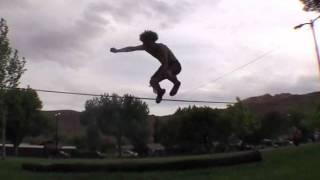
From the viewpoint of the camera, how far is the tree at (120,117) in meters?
66.0

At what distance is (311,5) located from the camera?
22062mm

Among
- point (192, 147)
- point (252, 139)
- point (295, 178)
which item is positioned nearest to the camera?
point (295, 178)

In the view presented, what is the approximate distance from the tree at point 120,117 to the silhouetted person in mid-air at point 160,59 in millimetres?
51042

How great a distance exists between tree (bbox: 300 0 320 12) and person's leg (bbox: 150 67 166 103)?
41.7ft

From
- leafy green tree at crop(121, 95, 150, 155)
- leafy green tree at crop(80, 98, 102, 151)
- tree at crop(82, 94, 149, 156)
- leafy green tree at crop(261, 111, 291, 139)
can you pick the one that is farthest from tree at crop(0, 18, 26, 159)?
leafy green tree at crop(261, 111, 291, 139)

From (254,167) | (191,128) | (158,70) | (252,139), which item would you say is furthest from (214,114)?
(158,70)

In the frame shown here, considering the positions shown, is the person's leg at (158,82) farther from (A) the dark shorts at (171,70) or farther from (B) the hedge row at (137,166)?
(B) the hedge row at (137,166)

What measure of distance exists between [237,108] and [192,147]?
1187cm

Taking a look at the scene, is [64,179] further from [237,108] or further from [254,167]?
[237,108]

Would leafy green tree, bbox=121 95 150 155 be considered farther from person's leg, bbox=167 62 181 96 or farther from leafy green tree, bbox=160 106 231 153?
person's leg, bbox=167 62 181 96

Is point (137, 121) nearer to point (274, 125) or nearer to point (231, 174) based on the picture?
point (274, 125)

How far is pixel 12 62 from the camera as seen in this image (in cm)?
3297

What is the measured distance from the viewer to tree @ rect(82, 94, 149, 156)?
217 ft

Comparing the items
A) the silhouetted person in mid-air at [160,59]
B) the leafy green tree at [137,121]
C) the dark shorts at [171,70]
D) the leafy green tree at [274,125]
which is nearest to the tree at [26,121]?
the leafy green tree at [137,121]
